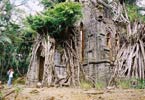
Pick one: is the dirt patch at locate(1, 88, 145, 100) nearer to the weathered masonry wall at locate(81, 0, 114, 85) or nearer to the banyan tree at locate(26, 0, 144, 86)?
the banyan tree at locate(26, 0, 144, 86)

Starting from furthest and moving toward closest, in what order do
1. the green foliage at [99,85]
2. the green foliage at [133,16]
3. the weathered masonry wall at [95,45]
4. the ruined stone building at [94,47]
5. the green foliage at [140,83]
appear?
the green foliage at [133,16] < the ruined stone building at [94,47] < the weathered masonry wall at [95,45] < the green foliage at [140,83] < the green foliage at [99,85]

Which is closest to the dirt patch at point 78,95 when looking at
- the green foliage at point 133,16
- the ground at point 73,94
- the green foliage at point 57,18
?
the ground at point 73,94

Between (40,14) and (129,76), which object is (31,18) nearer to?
(40,14)

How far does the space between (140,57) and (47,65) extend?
21.4 ft

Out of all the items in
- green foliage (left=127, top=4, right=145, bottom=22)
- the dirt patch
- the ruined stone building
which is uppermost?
green foliage (left=127, top=4, right=145, bottom=22)

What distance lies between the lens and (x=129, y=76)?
17.4m

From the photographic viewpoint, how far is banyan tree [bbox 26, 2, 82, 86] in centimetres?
1534

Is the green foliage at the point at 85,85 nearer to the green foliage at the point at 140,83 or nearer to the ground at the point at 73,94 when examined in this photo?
the green foliage at the point at 140,83

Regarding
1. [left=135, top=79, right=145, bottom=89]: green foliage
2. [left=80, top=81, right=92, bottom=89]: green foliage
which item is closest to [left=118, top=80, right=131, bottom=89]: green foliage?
[left=135, top=79, right=145, bottom=89]: green foliage

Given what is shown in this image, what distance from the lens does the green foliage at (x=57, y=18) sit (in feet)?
52.5

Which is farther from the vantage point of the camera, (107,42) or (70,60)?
(107,42)

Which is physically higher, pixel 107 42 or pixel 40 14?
pixel 40 14

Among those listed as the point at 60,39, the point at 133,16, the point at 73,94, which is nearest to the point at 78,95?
the point at 73,94

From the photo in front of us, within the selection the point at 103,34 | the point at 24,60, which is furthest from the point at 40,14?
the point at 24,60
